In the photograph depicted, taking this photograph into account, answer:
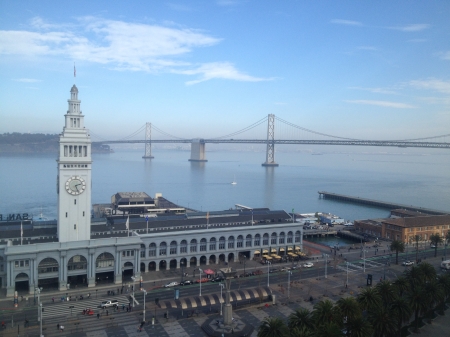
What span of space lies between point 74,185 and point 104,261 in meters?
4.10

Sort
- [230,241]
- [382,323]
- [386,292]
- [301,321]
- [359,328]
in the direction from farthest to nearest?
1. [230,241]
2. [386,292]
3. [382,323]
4. [301,321]
5. [359,328]

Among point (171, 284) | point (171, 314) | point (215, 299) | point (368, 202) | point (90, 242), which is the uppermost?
point (90, 242)

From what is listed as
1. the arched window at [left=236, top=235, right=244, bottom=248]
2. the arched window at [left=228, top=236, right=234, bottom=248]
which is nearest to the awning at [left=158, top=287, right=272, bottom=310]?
the arched window at [left=228, top=236, right=234, bottom=248]

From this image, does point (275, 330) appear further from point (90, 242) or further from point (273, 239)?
point (273, 239)

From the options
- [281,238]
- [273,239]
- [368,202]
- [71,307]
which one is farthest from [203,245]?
[368,202]

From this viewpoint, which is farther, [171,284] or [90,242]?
[171,284]

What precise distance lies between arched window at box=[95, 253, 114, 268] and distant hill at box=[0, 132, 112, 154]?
100m

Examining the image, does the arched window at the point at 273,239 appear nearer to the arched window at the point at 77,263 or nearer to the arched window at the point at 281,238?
the arched window at the point at 281,238

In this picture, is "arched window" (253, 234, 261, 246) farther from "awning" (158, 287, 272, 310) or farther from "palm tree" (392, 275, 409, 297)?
"palm tree" (392, 275, 409, 297)

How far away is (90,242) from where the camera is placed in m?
21.2

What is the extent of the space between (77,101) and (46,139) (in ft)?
370

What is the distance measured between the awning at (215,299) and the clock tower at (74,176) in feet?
20.4

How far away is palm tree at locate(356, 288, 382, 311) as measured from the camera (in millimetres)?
15625

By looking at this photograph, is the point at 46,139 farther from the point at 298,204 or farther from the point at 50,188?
the point at 298,204
